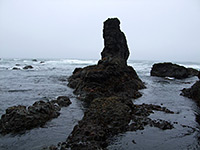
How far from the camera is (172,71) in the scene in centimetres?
3525

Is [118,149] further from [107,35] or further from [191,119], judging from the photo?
[107,35]

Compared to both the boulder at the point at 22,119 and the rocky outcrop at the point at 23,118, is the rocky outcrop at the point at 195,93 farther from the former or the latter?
the boulder at the point at 22,119

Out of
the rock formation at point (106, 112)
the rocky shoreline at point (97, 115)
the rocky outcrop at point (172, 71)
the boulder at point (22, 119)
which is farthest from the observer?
the rocky outcrop at point (172, 71)

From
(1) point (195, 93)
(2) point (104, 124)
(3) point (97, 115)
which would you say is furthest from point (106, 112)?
(1) point (195, 93)

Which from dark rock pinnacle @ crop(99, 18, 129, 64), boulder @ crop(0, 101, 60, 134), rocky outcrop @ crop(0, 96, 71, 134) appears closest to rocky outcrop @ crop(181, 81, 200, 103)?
rocky outcrop @ crop(0, 96, 71, 134)

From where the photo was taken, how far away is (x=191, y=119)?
9273 millimetres

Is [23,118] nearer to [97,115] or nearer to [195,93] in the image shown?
[97,115]

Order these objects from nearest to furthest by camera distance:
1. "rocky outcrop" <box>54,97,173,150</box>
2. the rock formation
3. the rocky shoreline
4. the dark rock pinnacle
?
"rocky outcrop" <box>54,97,173,150</box>, the rock formation, the rocky shoreline, the dark rock pinnacle

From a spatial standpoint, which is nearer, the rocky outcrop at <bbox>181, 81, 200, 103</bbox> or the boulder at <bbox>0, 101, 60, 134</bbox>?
the boulder at <bbox>0, 101, 60, 134</bbox>

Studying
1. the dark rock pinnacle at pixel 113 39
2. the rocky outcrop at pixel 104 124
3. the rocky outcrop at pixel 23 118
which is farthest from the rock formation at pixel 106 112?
the dark rock pinnacle at pixel 113 39

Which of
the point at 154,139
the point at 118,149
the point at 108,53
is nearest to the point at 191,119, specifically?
the point at 154,139

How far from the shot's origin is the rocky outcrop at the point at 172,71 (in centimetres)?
3412

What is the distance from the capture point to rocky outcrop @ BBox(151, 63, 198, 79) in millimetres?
34125

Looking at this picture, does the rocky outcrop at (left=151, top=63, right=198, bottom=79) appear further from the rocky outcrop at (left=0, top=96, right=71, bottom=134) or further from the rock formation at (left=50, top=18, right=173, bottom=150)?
the rocky outcrop at (left=0, top=96, right=71, bottom=134)
